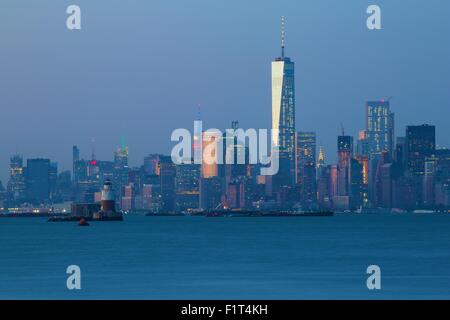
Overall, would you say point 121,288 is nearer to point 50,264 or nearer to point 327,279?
point 327,279

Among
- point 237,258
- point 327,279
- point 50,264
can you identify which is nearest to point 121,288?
point 327,279

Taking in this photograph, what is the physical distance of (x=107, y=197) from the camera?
594 ft

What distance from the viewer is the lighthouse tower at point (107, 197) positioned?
571ft

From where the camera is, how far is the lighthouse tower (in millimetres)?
174000

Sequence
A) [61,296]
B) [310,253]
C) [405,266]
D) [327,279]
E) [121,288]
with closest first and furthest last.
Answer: [61,296] < [121,288] < [327,279] < [405,266] < [310,253]

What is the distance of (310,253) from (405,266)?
20.4 m

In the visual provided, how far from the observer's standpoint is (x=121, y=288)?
58312 millimetres

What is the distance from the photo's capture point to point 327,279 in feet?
215
